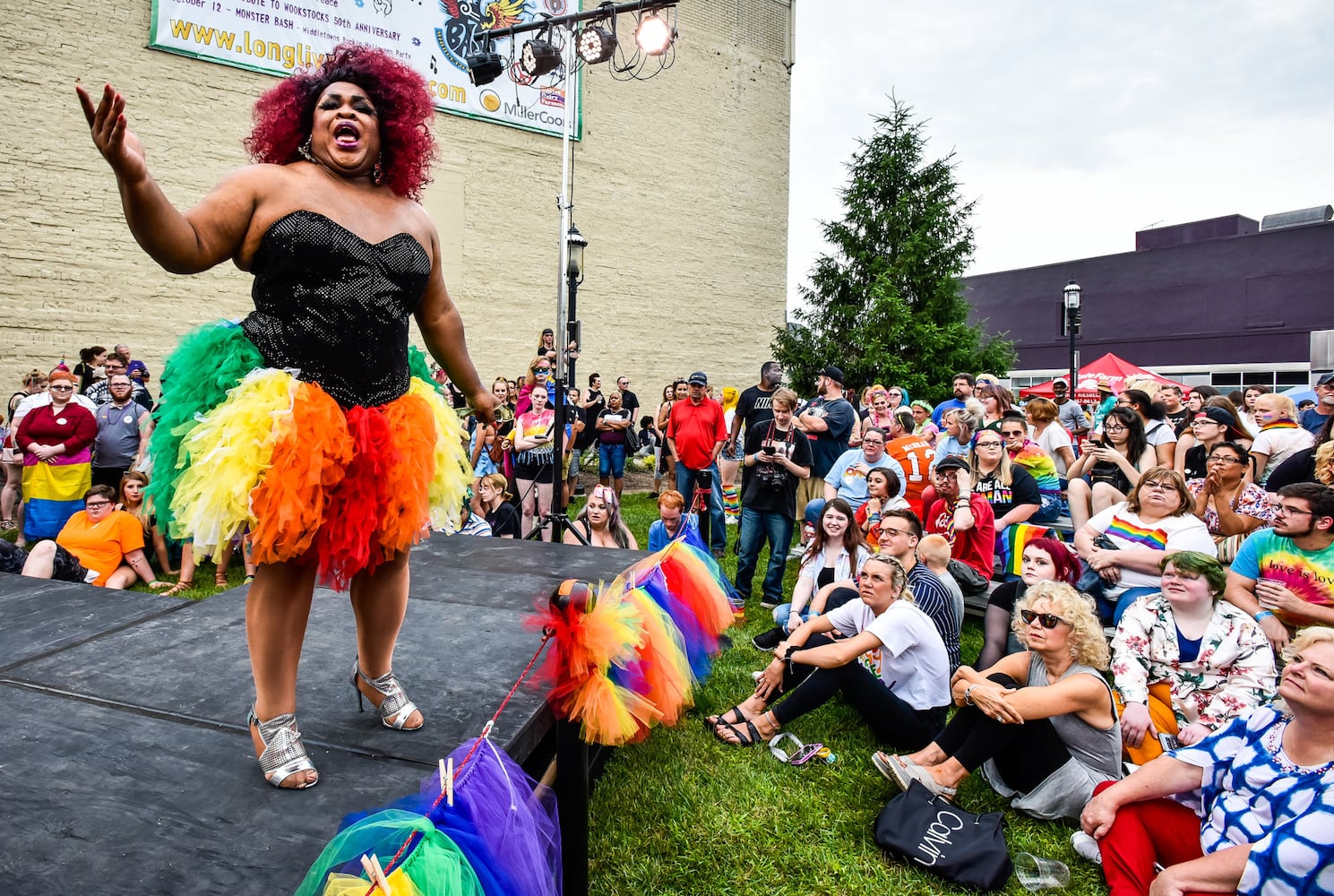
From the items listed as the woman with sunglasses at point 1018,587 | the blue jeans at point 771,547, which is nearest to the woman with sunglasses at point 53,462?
the blue jeans at point 771,547

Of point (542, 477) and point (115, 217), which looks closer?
point (542, 477)

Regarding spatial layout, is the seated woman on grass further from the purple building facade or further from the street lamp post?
the purple building facade

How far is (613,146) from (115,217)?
7982 millimetres

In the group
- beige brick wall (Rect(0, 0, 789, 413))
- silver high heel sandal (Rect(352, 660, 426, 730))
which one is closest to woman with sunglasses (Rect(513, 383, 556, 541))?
silver high heel sandal (Rect(352, 660, 426, 730))

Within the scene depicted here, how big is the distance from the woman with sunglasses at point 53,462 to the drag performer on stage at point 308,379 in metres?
5.33

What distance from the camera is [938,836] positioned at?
2535mm

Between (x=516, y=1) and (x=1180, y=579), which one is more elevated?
(x=516, y=1)

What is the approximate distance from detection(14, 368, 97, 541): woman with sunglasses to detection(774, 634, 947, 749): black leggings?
5746 millimetres

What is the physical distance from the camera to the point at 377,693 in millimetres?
2070

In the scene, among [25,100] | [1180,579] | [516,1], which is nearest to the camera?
[1180,579]

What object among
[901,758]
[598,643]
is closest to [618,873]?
[598,643]

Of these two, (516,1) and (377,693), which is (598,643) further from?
(516,1)

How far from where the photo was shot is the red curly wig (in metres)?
1.87

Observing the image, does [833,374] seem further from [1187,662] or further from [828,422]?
[1187,662]
